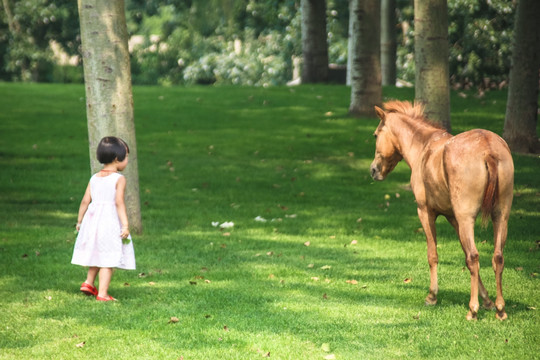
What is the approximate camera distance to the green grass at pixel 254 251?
6879 millimetres

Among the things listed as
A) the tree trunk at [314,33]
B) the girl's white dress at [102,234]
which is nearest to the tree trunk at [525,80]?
the tree trunk at [314,33]

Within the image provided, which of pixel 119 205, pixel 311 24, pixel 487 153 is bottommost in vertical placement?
pixel 119 205

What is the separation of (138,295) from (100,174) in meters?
1.41

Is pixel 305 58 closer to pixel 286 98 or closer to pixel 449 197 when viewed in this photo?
pixel 286 98

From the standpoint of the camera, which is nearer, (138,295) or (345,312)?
(345,312)

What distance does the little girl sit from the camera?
8.20 meters

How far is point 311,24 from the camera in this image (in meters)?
25.8

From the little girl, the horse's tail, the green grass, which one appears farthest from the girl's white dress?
the horse's tail

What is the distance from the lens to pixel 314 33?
84.8ft

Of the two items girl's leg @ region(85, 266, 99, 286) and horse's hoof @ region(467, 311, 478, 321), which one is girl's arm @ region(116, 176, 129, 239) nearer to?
girl's leg @ region(85, 266, 99, 286)

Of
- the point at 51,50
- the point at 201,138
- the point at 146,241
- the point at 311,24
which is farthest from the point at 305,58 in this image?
the point at 51,50

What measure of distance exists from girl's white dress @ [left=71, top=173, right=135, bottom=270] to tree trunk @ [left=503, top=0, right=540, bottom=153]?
10969 mm

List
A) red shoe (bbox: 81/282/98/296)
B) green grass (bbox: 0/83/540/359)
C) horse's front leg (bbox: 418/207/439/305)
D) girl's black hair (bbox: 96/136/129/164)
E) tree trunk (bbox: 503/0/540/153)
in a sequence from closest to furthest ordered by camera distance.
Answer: green grass (bbox: 0/83/540/359)
horse's front leg (bbox: 418/207/439/305)
girl's black hair (bbox: 96/136/129/164)
red shoe (bbox: 81/282/98/296)
tree trunk (bbox: 503/0/540/153)

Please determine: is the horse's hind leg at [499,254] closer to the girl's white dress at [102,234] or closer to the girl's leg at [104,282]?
the girl's white dress at [102,234]
